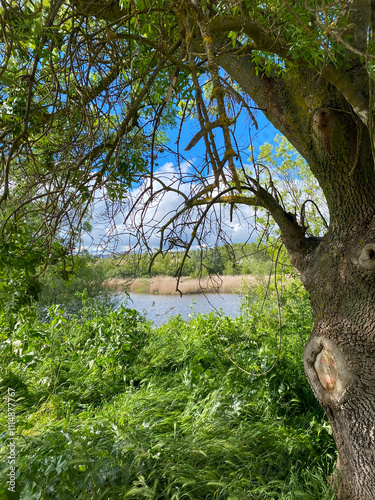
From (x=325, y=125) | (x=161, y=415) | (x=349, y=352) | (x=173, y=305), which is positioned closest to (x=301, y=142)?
(x=325, y=125)

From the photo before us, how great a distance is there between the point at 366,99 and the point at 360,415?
1.72 metres

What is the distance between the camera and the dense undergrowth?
203cm

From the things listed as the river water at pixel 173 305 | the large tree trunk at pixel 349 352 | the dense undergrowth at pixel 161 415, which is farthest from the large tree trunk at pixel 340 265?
the river water at pixel 173 305

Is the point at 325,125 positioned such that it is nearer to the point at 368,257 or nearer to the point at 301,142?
the point at 301,142

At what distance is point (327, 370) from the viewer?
2.10m

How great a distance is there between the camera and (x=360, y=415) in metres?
1.93

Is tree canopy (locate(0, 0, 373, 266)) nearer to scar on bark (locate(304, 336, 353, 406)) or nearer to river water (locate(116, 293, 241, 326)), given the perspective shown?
scar on bark (locate(304, 336, 353, 406))

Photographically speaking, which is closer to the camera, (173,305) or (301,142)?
(301,142)

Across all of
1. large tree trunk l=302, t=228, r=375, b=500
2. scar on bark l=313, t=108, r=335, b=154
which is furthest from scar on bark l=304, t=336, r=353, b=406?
scar on bark l=313, t=108, r=335, b=154

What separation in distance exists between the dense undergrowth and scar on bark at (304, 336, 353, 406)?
508mm

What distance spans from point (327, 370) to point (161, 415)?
146 cm

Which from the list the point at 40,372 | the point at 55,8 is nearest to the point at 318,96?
the point at 55,8

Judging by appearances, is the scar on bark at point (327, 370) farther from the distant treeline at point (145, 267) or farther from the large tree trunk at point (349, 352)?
the distant treeline at point (145, 267)

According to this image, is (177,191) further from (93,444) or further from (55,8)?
(93,444)
